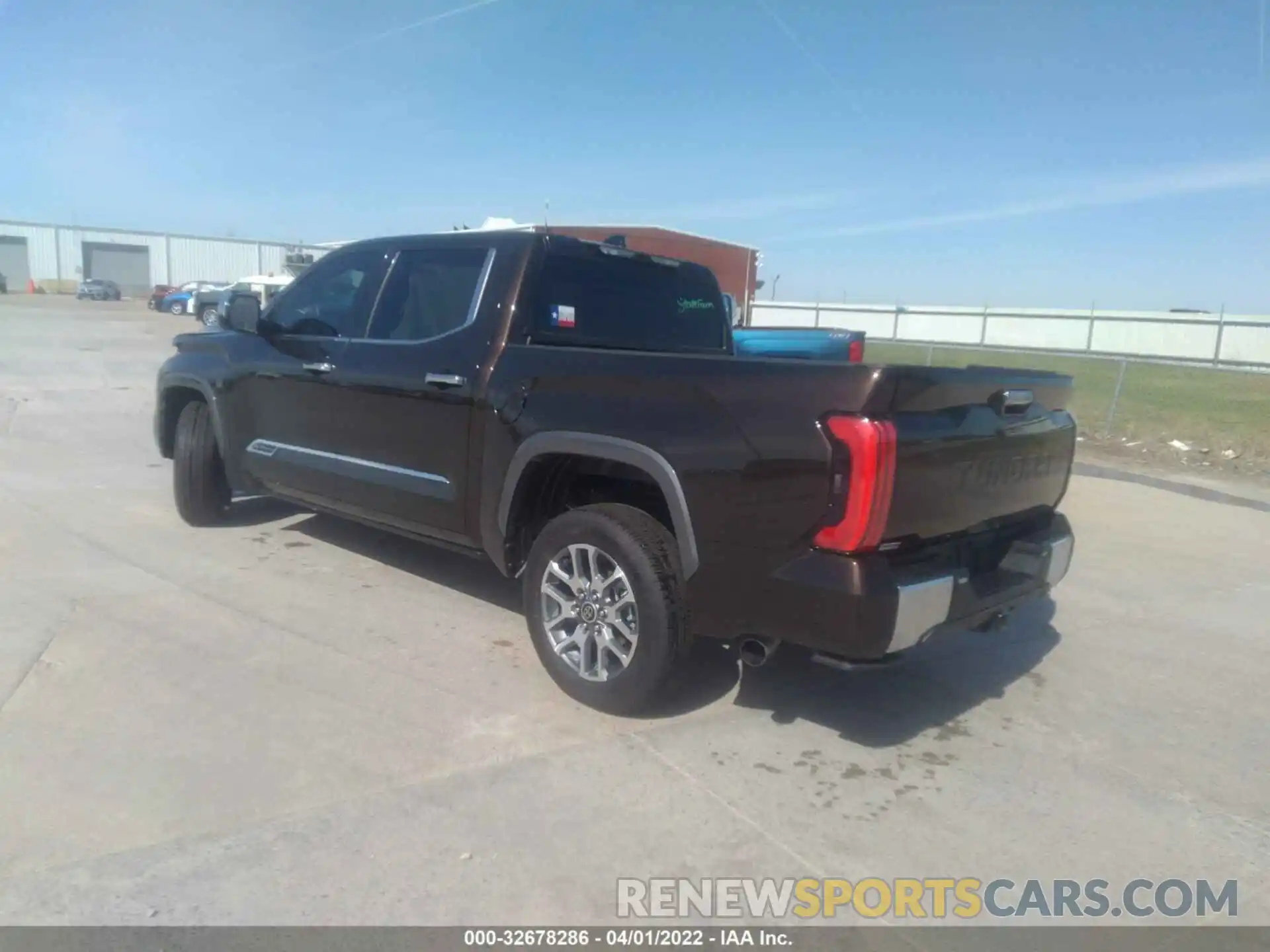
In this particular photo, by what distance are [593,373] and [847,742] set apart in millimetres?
1727

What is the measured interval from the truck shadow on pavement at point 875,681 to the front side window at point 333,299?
1496mm

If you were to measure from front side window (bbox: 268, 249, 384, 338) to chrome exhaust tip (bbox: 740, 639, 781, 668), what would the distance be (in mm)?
2762

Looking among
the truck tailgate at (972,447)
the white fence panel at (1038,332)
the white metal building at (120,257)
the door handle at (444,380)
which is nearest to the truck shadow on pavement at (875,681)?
the truck tailgate at (972,447)

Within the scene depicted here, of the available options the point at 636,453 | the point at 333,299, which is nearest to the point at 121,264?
the point at 333,299

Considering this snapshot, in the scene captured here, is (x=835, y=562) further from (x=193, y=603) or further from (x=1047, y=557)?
(x=193, y=603)

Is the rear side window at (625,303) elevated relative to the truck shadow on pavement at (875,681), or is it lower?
elevated

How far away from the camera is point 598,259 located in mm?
4715

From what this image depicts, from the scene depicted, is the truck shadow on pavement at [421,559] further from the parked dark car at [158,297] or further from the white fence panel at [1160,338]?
the parked dark car at [158,297]

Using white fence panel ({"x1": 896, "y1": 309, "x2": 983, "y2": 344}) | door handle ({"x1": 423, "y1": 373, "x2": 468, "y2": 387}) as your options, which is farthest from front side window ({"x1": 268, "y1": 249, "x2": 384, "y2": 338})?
white fence panel ({"x1": 896, "y1": 309, "x2": 983, "y2": 344})

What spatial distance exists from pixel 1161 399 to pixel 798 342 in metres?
11.9

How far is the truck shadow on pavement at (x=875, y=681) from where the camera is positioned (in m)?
3.88

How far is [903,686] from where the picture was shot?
426 cm

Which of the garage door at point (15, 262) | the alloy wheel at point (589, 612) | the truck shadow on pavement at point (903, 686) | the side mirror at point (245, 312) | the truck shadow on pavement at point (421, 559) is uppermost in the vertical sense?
the garage door at point (15, 262)
